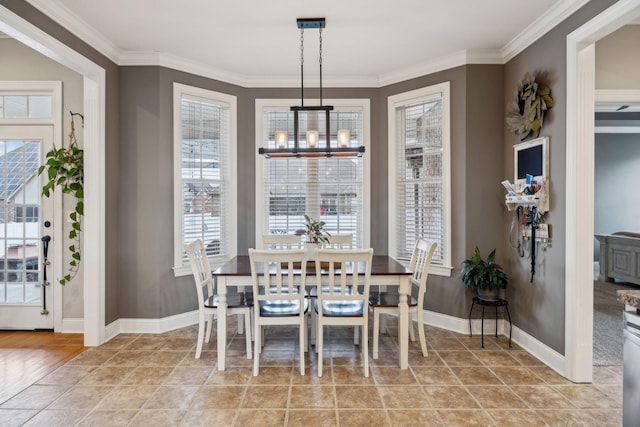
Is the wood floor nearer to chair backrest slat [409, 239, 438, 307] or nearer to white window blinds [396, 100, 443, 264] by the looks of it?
chair backrest slat [409, 239, 438, 307]

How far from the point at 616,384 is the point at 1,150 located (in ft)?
19.7

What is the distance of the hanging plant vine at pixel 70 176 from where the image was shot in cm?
340

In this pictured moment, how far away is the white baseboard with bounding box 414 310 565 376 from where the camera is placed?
112 inches

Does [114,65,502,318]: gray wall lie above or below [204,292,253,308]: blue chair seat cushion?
above

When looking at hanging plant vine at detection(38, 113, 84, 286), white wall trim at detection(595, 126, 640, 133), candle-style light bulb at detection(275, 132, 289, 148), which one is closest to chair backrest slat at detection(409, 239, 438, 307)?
candle-style light bulb at detection(275, 132, 289, 148)

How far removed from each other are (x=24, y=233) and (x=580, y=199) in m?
5.19

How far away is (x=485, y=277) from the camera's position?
3312 millimetres

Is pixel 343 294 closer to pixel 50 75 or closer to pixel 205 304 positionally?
pixel 205 304

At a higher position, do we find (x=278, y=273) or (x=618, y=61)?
(x=618, y=61)

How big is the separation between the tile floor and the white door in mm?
1045

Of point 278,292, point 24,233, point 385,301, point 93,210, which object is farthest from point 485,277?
point 24,233

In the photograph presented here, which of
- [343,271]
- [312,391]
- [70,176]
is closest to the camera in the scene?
[312,391]

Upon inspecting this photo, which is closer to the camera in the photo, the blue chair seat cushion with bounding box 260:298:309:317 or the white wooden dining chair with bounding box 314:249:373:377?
the white wooden dining chair with bounding box 314:249:373:377

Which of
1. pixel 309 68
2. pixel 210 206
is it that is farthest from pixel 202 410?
pixel 309 68
